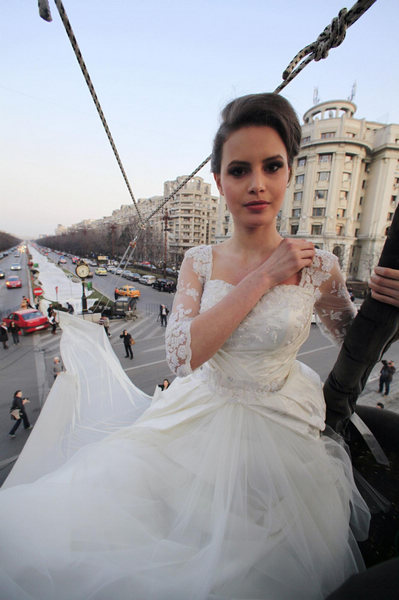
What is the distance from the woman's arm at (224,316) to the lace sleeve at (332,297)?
0.39 feet

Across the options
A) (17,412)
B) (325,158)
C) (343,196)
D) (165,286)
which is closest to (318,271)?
(17,412)

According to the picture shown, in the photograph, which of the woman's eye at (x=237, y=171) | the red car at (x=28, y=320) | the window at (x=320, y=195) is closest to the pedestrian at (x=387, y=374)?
the woman's eye at (x=237, y=171)

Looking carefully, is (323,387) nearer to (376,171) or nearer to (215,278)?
(215,278)

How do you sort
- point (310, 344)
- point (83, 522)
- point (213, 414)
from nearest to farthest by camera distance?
point (83, 522) < point (213, 414) < point (310, 344)

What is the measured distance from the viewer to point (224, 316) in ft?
3.37

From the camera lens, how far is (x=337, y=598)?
2.16 ft

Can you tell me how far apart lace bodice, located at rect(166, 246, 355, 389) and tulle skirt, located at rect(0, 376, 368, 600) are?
0.72ft

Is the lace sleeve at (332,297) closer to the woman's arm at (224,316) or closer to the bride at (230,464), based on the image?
the bride at (230,464)

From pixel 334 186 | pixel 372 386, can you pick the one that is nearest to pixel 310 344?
pixel 372 386

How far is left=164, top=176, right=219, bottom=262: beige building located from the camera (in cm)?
6066

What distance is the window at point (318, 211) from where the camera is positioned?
101 feet

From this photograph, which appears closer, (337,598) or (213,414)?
(337,598)

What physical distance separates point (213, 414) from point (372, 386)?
8.56m

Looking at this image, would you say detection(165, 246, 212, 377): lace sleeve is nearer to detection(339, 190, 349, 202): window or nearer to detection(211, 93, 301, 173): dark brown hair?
detection(211, 93, 301, 173): dark brown hair
